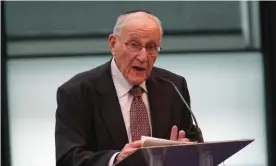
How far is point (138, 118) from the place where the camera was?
2.39 metres

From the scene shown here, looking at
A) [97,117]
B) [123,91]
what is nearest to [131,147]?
[97,117]

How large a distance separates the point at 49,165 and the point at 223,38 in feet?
5.03

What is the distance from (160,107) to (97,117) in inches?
10.8

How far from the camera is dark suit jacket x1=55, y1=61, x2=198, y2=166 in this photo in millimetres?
2275

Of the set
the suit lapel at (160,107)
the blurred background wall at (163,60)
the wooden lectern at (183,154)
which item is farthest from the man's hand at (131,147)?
the blurred background wall at (163,60)

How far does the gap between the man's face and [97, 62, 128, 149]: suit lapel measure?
0.11m

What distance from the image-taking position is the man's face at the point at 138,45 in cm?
232

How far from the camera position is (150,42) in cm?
233

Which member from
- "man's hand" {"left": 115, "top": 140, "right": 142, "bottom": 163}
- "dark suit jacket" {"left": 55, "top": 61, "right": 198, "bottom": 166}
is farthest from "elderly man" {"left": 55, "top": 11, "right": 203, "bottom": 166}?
"man's hand" {"left": 115, "top": 140, "right": 142, "bottom": 163}

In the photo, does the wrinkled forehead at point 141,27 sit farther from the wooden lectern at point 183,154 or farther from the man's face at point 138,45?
the wooden lectern at point 183,154

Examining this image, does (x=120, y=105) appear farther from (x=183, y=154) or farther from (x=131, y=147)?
(x=183, y=154)

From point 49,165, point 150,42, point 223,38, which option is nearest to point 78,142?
point 150,42

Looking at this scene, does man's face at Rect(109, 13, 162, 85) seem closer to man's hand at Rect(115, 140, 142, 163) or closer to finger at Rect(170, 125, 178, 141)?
finger at Rect(170, 125, 178, 141)

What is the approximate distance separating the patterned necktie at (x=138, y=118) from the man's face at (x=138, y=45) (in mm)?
90
